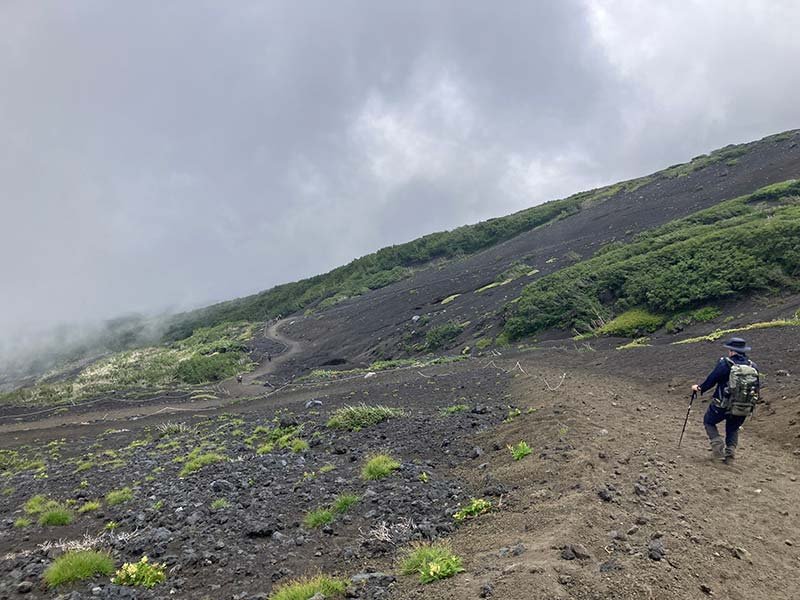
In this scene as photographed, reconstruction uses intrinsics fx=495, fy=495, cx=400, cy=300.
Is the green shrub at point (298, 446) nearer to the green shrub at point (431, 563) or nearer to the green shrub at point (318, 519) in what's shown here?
the green shrub at point (318, 519)

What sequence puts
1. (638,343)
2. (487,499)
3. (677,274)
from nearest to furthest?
(487,499) < (638,343) < (677,274)

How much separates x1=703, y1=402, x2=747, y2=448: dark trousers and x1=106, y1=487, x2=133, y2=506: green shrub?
10.6m

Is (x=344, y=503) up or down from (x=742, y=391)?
down

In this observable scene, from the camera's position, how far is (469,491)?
692 centimetres

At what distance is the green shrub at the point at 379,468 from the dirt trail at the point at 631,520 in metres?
1.26

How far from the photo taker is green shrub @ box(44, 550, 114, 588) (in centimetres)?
597

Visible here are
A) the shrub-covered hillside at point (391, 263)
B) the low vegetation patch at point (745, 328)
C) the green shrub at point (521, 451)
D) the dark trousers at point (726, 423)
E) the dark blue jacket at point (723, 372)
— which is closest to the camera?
the dark trousers at point (726, 423)

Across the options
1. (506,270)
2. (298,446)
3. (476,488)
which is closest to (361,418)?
(298,446)

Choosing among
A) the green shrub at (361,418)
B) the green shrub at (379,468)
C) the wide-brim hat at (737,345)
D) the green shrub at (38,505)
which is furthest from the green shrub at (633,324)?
the green shrub at (38,505)

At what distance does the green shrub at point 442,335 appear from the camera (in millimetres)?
34000

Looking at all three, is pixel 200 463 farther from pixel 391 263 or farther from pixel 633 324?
pixel 391 263

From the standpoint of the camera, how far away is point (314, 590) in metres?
4.70

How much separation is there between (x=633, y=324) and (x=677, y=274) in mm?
3632

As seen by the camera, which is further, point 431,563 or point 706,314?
point 706,314
